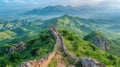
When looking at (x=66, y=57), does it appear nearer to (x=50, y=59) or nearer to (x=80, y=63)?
(x=50, y=59)

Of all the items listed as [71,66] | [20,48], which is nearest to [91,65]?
[71,66]

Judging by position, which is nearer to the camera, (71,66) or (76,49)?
(71,66)

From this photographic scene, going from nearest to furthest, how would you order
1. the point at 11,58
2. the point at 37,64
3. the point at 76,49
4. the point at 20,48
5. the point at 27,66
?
1. the point at 27,66
2. the point at 37,64
3. the point at 76,49
4. the point at 11,58
5. the point at 20,48

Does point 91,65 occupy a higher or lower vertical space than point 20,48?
higher

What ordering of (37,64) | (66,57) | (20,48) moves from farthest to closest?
(20,48) → (66,57) → (37,64)

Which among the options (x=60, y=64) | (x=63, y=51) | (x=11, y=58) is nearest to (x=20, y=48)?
(x=11, y=58)

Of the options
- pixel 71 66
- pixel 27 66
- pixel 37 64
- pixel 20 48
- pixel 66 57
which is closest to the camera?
pixel 27 66

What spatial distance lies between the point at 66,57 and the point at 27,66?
22.7 m

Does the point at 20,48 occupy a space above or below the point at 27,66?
below

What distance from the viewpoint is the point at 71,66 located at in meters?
66.9

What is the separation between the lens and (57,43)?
90.8 meters

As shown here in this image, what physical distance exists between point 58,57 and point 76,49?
44.9 feet

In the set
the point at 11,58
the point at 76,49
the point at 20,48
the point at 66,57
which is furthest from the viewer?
the point at 20,48

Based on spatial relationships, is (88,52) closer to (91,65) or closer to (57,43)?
(57,43)
